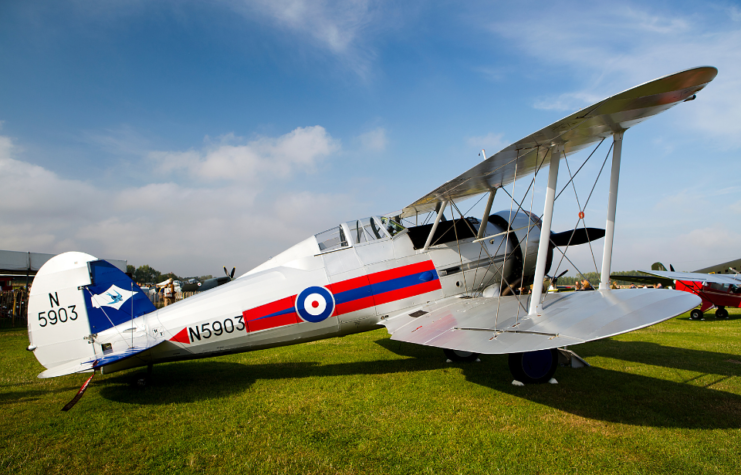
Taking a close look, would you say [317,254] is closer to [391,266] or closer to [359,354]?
[391,266]

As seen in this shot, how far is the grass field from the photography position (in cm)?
288

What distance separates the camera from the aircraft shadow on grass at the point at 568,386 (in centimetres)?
375

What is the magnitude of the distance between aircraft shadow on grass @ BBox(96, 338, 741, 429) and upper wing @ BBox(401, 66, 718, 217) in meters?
2.82

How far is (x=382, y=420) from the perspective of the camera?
3.71m

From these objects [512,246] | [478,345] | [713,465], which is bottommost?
[713,465]

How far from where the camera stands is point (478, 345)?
12.3ft

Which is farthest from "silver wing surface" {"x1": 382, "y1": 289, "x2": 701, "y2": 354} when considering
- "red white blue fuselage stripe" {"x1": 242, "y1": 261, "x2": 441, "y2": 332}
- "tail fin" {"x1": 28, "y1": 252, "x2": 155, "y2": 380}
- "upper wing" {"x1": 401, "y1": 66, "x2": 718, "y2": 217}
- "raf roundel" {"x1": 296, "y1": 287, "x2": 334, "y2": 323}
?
"tail fin" {"x1": 28, "y1": 252, "x2": 155, "y2": 380}

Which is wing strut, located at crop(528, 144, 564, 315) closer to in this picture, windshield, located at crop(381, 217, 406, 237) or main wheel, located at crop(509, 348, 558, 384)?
main wheel, located at crop(509, 348, 558, 384)

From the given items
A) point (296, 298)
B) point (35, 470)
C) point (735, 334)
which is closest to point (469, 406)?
point (296, 298)

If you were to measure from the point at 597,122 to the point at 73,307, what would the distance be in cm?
718

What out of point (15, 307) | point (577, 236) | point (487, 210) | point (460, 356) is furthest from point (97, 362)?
point (15, 307)

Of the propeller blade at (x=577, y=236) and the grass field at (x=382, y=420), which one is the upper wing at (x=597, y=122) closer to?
the propeller blade at (x=577, y=236)

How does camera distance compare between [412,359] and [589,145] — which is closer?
[589,145]

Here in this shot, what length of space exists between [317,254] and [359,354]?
8.76 ft
